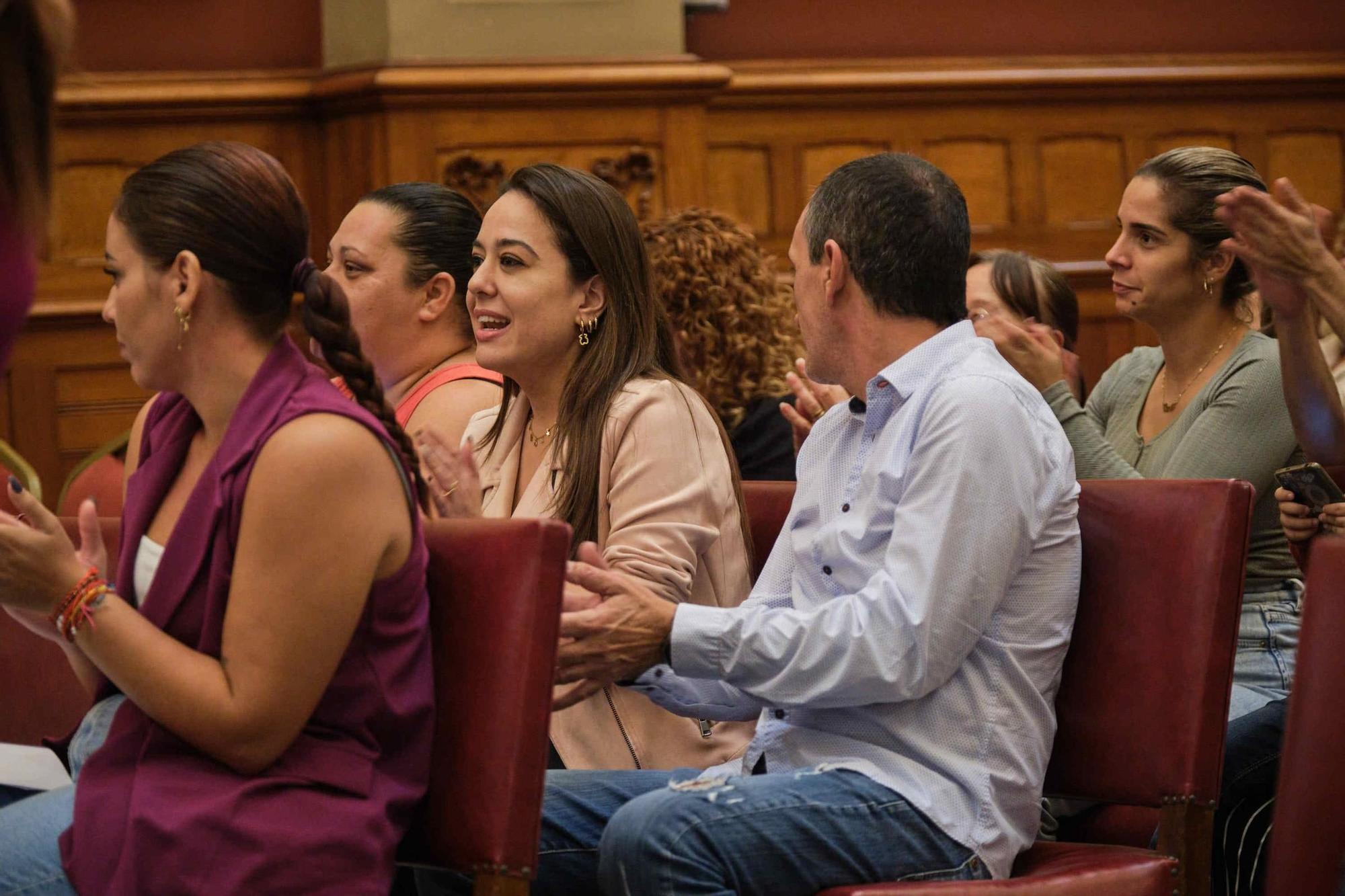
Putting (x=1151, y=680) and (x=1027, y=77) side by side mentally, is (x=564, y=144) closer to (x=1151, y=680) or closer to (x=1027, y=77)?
(x=1027, y=77)

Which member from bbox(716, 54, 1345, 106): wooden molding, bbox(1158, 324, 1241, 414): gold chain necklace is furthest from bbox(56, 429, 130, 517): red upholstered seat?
bbox(716, 54, 1345, 106): wooden molding

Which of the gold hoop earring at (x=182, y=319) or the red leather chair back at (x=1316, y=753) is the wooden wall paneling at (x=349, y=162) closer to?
the gold hoop earring at (x=182, y=319)

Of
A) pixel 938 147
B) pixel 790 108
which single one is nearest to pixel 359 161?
pixel 790 108

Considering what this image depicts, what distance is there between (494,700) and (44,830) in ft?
1.57

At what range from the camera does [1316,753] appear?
1.64 metres

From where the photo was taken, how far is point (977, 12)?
5.45 m

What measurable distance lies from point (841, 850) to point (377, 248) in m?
1.42

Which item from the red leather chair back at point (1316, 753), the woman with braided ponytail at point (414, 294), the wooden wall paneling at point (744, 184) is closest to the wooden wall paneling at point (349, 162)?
the wooden wall paneling at point (744, 184)

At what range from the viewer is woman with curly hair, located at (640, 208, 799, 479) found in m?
3.22

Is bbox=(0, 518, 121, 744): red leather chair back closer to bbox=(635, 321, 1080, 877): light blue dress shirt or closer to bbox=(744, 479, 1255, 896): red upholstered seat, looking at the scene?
bbox=(635, 321, 1080, 877): light blue dress shirt

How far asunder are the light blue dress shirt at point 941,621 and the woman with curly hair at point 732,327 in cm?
133

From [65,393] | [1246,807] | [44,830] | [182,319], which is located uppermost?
[182,319]

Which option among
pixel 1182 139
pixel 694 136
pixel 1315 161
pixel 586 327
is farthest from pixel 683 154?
pixel 586 327

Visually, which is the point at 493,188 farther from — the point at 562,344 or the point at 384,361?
the point at 562,344
